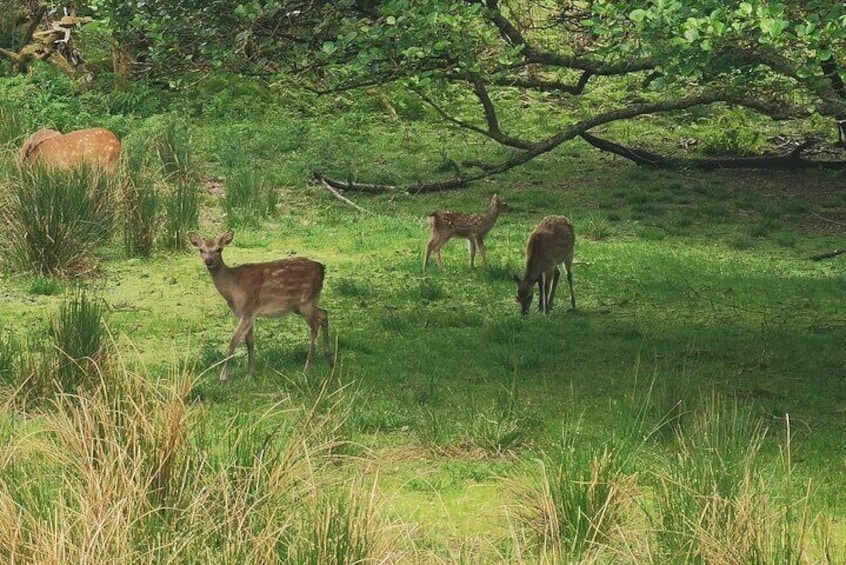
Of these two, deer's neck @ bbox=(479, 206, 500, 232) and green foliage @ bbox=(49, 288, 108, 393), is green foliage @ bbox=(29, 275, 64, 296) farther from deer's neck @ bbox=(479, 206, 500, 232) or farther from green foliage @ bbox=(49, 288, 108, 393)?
deer's neck @ bbox=(479, 206, 500, 232)

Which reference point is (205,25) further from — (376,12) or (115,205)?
(115,205)

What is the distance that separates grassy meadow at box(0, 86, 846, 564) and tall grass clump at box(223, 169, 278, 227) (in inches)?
1.3

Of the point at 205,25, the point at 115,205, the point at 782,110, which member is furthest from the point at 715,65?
the point at 115,205

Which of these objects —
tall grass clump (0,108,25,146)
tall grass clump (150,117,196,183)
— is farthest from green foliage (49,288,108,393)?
tall grass clump (0,108,25,146)

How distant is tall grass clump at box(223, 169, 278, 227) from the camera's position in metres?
15.0

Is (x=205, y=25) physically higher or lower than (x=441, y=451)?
higher

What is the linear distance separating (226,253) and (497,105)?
28.8 feet

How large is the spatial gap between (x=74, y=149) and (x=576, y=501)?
30.0 ft

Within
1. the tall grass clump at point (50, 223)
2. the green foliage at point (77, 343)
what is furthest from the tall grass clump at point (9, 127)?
the green foliage at point (77, 343)

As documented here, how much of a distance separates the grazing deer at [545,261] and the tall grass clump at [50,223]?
3991 millimetres

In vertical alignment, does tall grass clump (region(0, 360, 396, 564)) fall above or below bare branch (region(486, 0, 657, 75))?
below

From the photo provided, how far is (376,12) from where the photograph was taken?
Result: 973cm

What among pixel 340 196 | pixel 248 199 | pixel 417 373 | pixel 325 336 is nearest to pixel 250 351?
pixel 325 336

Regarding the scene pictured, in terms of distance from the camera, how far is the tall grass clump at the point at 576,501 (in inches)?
229
